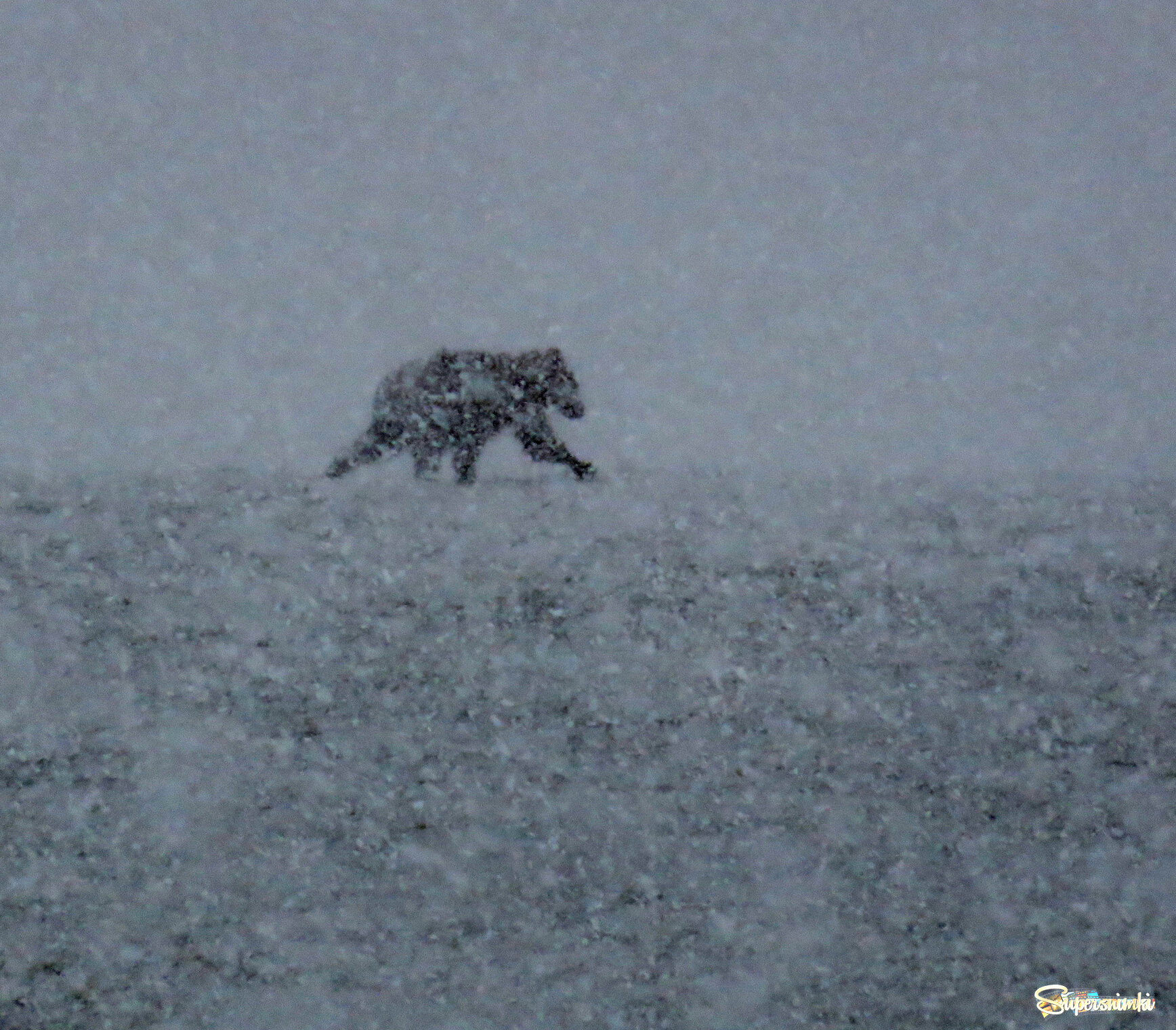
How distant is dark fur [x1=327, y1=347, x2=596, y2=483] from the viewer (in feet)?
11.0

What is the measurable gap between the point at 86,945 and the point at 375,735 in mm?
798

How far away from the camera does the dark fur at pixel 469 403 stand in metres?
3.35

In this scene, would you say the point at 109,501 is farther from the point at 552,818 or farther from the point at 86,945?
the point at 552,818

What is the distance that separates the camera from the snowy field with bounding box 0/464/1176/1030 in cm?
211

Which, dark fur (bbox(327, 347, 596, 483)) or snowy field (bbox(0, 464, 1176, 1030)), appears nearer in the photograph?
snowy field (bbox(0, 464, 1176, 1030))

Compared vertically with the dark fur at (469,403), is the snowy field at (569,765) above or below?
below

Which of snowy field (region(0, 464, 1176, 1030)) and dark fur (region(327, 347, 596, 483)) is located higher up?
dark fur (region(327, 347, 596, 483))

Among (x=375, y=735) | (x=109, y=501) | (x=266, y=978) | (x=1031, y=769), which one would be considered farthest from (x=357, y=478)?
(x=1031, y=769)

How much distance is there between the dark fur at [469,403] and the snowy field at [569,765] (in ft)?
0.64

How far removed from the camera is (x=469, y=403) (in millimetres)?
3338

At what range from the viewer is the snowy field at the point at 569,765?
211 cm

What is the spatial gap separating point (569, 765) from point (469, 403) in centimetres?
133

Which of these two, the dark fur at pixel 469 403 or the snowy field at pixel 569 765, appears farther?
the dark fur at pixel 469 403

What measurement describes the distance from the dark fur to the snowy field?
7.7 inches
